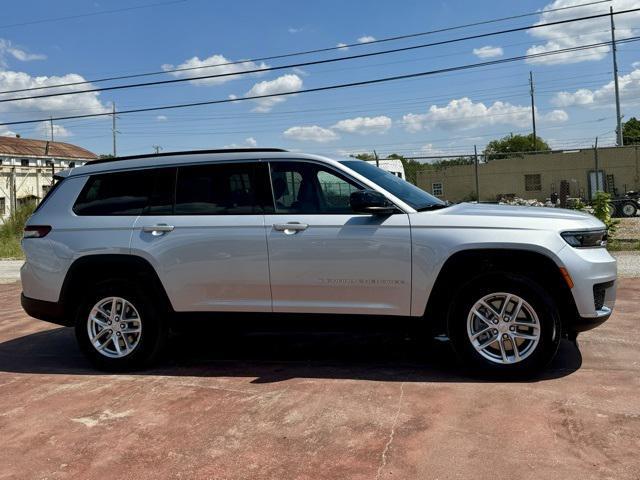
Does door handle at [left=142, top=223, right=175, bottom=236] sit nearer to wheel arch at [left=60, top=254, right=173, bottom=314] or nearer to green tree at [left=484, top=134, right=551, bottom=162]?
wheel arch at [left=60, top=254, right=173, bottom=314]

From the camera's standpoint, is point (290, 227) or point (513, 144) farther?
point (513, 144)

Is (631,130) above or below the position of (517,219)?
above

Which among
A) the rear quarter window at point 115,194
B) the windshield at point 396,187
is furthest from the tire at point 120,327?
the windshield at point 396,187

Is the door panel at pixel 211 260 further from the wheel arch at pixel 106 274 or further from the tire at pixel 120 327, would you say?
the tire at pixel 120 327

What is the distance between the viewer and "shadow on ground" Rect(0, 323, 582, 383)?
4.93 m

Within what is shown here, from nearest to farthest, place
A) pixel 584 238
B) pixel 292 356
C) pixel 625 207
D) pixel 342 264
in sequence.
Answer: pixel 584 238 < pixel 342 264 < pixel 292 356 < pixel 625 207

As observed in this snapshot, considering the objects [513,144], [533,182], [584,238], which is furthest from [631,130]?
[584,238]

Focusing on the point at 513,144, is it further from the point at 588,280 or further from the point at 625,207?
the point at 588,280

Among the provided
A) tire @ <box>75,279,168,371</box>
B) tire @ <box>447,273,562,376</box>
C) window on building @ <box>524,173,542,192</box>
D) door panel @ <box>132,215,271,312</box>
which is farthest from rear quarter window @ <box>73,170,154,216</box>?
window on building @ <box>524,173,542,192</box>

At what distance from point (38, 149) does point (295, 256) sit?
7894 cm

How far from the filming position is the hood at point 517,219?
455 cm

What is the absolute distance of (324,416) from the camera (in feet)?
13.4

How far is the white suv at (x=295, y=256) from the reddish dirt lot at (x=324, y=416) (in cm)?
45

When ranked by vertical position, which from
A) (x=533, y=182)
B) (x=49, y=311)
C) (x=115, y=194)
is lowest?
(x=49, y=311)
